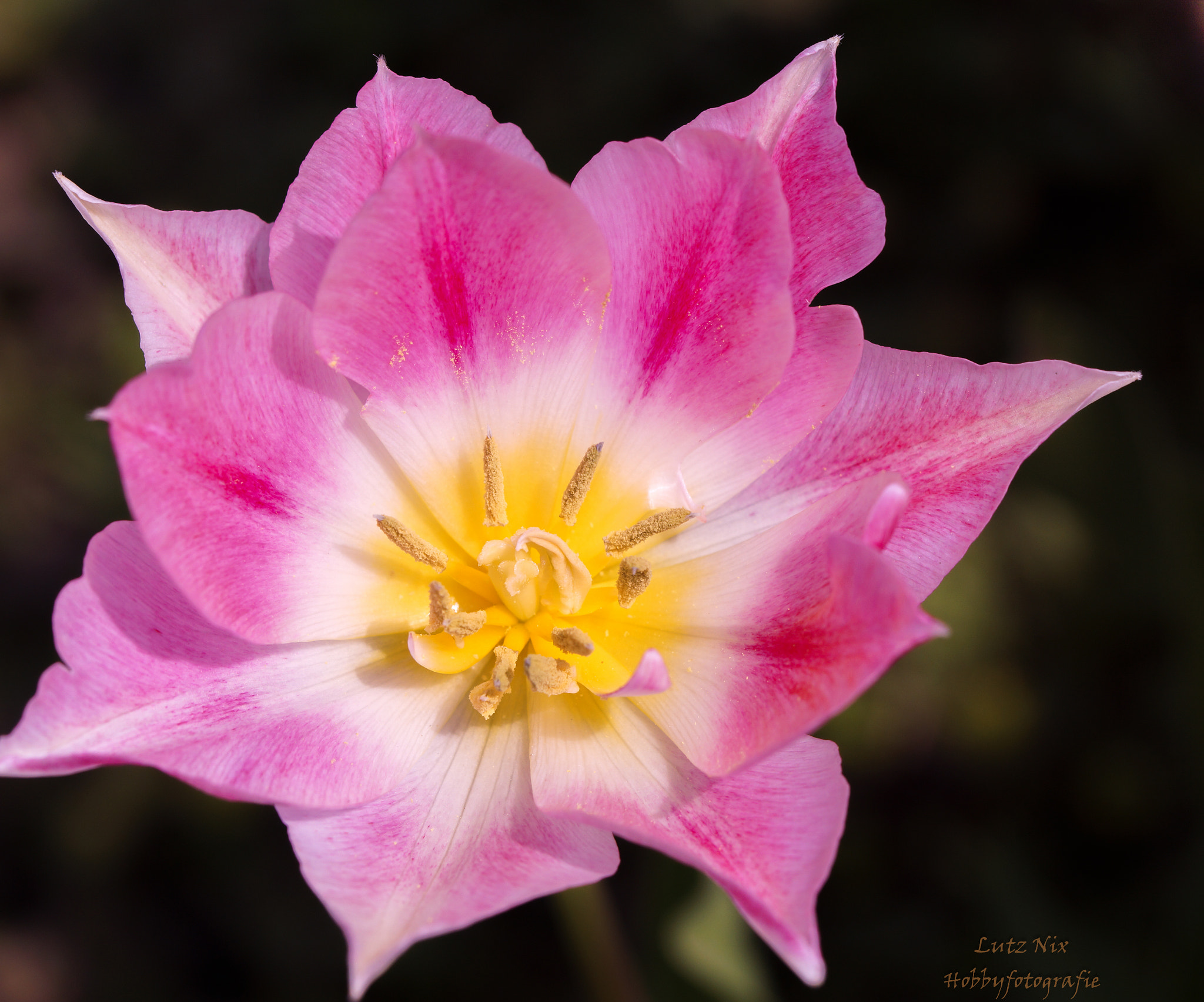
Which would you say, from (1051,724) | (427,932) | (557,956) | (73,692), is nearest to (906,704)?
(1051,724)

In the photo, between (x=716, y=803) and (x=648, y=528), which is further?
Answer: (x=648, y=528)

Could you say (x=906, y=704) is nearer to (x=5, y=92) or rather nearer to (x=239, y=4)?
(x=239, y=4)

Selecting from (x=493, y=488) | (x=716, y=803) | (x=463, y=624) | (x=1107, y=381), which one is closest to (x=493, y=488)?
(x=493, y=488)

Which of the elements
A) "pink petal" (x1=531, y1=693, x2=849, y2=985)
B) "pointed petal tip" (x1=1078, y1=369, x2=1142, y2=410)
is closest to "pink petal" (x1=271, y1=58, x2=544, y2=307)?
"pink petal" (x1=531, y1=693, x2=849, y2=985)

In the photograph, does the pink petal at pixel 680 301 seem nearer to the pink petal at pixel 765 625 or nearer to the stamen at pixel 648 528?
the stamen at pixel 648 528

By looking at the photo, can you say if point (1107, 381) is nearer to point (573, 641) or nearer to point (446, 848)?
point (573, 641)
